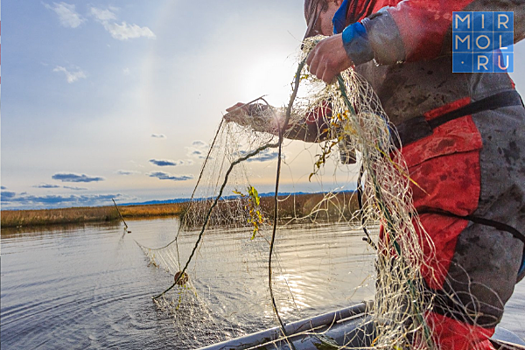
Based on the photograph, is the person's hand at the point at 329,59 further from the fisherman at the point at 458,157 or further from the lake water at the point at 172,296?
the lake water at the point at 172,296

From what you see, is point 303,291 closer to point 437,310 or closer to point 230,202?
point 230,202

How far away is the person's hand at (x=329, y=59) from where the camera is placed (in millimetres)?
1294

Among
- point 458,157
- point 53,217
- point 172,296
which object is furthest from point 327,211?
point 53,217

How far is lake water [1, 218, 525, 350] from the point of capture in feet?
12.6

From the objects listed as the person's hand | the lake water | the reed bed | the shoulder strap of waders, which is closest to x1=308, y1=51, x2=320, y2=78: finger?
the person's hand

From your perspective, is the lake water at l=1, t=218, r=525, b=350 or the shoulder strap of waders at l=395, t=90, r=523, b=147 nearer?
the shoulder strap of waders at l=395, t=90, r=523, b=147

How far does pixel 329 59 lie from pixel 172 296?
5.00m

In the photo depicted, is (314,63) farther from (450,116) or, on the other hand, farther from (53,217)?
(53,217)

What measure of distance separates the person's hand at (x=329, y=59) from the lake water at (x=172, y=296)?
1.20 m

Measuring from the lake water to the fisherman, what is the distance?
2.21 feet

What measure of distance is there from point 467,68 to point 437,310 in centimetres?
104

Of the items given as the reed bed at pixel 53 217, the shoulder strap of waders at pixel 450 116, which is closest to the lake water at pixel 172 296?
the shoulder strap of waders at pixel 450 116

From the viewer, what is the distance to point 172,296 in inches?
207

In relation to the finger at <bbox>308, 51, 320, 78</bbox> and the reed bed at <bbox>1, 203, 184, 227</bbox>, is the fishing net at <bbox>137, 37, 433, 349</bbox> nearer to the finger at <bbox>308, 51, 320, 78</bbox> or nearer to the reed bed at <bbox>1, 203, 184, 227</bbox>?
the finger at <bbox>308, 51, 320, 78</bbox>
